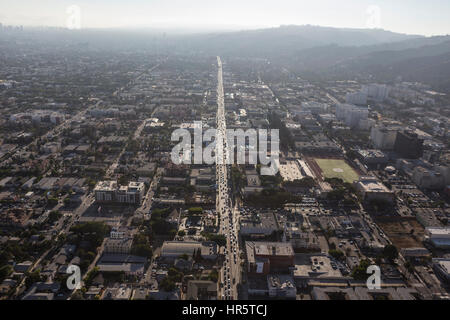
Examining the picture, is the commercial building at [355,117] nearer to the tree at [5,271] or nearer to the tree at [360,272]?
the tree at [360,272]

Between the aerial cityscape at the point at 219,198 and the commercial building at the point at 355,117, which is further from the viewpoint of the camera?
the commercial building at the point at 355,117

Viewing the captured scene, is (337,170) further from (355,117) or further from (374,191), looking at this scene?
(355,117)

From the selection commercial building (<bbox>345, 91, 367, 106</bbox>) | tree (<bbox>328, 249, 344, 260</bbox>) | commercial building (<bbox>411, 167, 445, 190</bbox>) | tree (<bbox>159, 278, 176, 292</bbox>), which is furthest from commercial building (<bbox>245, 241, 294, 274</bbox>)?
commercial building (<bbox>345, 91, 367, 106</bbox>)

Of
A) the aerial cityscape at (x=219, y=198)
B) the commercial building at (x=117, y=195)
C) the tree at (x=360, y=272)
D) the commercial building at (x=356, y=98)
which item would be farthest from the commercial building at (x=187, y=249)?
the commercial building at (x=356, y=98)

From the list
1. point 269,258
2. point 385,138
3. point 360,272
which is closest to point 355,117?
point 385,138

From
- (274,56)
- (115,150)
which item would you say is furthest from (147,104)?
(274,56)
